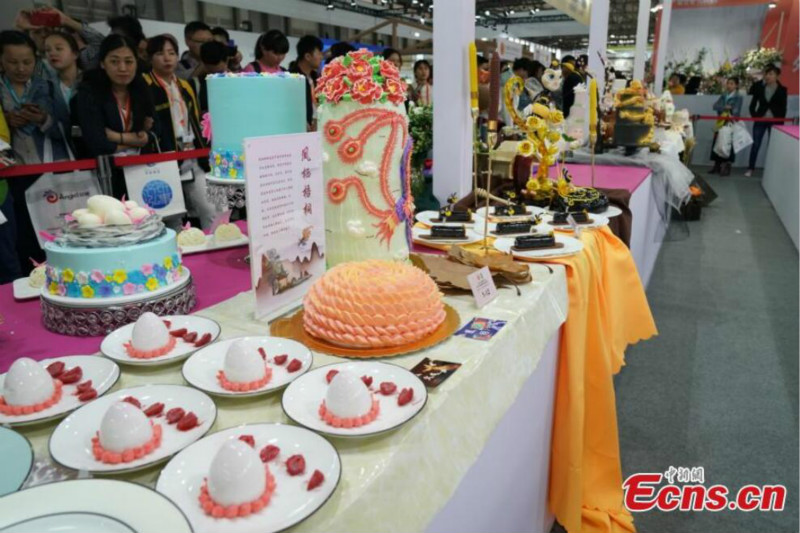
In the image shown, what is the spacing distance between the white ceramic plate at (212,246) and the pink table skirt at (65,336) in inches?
0.4

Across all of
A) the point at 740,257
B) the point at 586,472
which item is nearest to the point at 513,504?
the point at 586,472

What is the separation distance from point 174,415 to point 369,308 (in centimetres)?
31

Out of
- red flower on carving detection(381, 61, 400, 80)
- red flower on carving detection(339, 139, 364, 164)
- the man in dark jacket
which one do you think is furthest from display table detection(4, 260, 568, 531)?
the man in dark jacket

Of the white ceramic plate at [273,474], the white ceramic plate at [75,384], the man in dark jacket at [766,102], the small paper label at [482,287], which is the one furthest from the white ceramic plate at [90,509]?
the man in dark jacket at [766,102]

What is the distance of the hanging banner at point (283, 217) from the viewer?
2.89 feet

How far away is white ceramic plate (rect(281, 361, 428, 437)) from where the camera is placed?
0.62m

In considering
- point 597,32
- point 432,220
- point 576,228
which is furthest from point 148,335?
point 597,32

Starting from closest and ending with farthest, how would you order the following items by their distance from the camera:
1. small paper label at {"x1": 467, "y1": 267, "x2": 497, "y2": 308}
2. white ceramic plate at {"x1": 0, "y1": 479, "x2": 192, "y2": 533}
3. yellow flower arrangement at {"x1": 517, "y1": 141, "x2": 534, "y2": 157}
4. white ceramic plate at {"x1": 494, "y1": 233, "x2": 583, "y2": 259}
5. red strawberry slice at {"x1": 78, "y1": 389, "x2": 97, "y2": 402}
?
white ceramic plate at {"x1": 0, "y1": 479, "x2": 192, "y2": 533}
red strawberry slice at {"x1": 78, "y1": 389, "x2": 97, "y2": 402}
small paper label at {"x1": 467, "y1": 267, "x2": 497, "y2": 308}
white ceramic plate at {"x1": 494, "y1": 233, "x2": 583, "y2": 259}
yellow flower arrangement at {"x1": 517, "y1": 141, "x2": 534, "y2": 157}

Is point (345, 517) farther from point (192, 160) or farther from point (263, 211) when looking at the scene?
point (192, 160)

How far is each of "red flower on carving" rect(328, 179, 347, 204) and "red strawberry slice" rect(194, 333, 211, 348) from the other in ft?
1.28

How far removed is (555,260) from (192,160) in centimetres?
189

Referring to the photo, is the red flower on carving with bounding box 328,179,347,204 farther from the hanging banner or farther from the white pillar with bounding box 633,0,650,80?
the white pillar with bounding box 633,0,650,80

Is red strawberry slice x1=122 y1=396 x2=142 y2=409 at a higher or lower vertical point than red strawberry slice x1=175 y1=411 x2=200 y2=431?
higher

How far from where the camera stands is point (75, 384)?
0.69 meters
